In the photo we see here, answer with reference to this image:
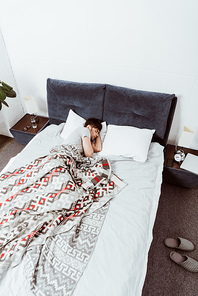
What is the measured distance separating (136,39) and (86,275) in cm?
193

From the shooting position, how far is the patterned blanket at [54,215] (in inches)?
45.6

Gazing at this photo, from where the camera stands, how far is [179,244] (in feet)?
5.72

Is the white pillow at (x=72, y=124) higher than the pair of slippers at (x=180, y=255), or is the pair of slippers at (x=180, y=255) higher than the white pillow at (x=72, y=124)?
the white pillow at (x=72, y=124)

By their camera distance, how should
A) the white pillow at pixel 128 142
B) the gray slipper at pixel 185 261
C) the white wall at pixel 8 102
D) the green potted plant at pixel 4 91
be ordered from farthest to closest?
1. the white wall at pixel 8 102
2. the green potted plant at pixel 4 91
3. the white pillow at pixel 128 142
4. the gray slipper at pixel 185 261

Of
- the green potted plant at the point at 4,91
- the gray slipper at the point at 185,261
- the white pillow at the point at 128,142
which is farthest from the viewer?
the green potted plant at the point at 4,91

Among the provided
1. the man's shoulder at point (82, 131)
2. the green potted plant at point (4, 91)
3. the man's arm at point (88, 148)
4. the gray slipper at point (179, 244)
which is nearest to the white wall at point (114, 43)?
the green potted plant at point (4, 91)

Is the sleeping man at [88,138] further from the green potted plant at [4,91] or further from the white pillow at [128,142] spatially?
the green potted plant at [4,91]

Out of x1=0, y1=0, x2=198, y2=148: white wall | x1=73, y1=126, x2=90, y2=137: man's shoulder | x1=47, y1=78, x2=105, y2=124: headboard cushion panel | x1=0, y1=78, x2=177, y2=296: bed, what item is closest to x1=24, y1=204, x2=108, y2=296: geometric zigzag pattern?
x1=0, y1=78, x2=177, y2=296: bed

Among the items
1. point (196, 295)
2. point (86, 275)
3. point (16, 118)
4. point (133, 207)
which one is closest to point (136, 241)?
point (133, 207)

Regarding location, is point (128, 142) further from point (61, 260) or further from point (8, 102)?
point (8, 102)

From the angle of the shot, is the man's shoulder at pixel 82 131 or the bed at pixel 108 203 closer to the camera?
the bed at pixel 108 203

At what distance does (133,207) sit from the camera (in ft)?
4.99

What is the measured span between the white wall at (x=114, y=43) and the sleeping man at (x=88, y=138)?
0.51 metres

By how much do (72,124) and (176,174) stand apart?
4.09ft
